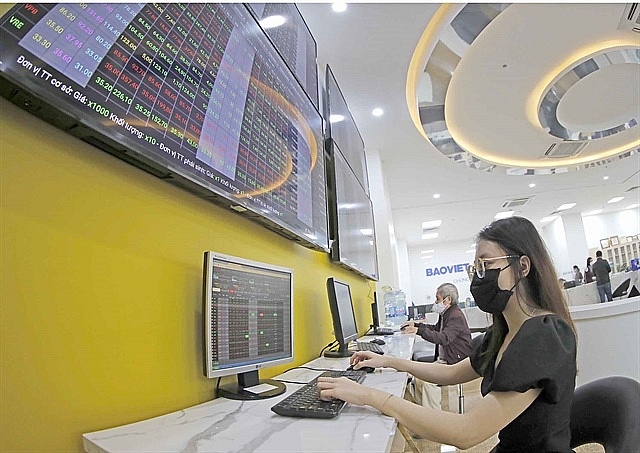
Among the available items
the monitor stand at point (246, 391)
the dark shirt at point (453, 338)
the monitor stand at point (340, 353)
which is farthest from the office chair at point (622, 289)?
the monitor stand at point (246, 391)

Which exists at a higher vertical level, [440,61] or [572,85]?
[572,85]

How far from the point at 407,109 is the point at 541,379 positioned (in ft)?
14.3

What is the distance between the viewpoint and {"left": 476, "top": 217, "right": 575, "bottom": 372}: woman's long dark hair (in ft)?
4.05

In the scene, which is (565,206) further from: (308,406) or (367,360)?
(308,406)

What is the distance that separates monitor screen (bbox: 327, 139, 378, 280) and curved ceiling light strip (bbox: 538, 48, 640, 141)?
2961 millimetres

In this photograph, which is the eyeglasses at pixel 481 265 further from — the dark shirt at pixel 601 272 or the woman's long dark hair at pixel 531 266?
the dark shirt at pixel 601 272

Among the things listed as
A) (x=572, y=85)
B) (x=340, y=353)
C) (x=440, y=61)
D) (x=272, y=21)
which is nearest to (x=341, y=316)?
(x=340, y=353)

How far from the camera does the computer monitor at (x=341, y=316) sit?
204cm

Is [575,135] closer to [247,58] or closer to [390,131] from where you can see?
[390,131]

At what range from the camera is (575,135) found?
6375 mm

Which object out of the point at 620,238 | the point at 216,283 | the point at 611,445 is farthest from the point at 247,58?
the point at 620,238

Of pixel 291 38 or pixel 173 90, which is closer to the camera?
pixel 173 90

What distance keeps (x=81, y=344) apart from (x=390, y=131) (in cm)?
510

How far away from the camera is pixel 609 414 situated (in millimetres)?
1010
